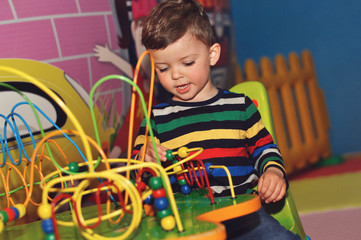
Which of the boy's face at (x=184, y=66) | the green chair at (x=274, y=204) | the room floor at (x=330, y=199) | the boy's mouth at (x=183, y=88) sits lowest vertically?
the room floor at (x=330, y=199)

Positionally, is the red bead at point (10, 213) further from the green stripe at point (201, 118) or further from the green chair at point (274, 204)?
the green chair at point (274, 204)

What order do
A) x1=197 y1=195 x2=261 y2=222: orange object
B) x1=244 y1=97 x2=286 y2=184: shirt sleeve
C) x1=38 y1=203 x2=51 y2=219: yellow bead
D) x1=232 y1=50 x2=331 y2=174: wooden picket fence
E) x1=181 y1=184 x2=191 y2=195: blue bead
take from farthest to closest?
1. x1=232 y1=50 x2=331 y2=174: wooden picket fence
2. x1=244 y1=97 x2=286 y2=184: shirt sleeve
3. x1=181 y1=184 x2=191 y2=195: blue bead
4. x1=197 y1=195 x2=261 y2=222: orange object
5. x1=38 y1=203 x2=51 y2=219: yellow bead

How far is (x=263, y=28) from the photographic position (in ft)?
8.80

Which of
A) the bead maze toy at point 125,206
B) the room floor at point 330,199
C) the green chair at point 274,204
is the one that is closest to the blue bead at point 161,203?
the bead maze toy at point 125,206

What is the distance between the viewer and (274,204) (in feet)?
3.28

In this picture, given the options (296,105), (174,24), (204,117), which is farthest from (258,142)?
(296,105)

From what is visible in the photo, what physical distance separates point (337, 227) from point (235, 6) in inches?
62.5

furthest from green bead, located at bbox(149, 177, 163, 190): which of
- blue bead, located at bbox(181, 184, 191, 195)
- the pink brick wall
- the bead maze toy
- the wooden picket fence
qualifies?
the wooden picket fence

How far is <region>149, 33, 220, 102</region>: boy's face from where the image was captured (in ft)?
2.97

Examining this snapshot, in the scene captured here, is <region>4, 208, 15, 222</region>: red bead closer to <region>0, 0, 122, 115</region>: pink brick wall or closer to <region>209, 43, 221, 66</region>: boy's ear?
<region>0, 0, 122, 115</region>: pink brick wall

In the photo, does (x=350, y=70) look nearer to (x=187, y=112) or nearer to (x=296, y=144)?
(x=296, y=144)

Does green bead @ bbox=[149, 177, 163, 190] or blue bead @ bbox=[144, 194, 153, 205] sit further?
blue bead @ bbox=[144, 194, 153, 205]

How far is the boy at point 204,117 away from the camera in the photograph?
0.90 metres

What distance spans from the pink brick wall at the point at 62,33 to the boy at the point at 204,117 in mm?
129
